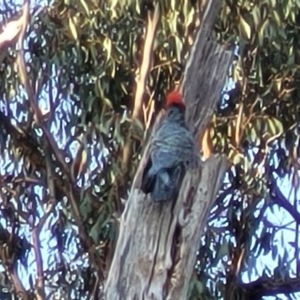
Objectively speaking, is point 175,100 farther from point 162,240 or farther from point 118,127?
point 118,127

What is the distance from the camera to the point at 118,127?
6418 millimetres

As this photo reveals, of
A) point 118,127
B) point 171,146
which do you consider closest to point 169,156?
point 171,146

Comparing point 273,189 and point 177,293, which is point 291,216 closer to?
point 273,189

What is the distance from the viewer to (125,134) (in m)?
6.43

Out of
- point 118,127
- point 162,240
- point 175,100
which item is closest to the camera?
point 162,240

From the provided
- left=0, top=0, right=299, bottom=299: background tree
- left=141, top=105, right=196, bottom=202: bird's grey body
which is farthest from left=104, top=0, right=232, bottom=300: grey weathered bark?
left=0, top=0, right=299, bottom=299: background tree

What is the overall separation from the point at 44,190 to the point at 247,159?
1.39m

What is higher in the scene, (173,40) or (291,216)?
(173,40)

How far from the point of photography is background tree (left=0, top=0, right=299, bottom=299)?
6379mm

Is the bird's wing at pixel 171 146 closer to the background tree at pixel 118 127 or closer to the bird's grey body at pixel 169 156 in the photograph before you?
the bird's grey body at pixel 169 156

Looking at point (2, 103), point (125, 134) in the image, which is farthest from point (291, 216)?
point (2, 103)

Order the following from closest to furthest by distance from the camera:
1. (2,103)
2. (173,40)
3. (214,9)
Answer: (214,9) → (173,40) → (2,103)

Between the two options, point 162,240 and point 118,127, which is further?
point 118,127

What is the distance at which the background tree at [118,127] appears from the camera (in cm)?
638
